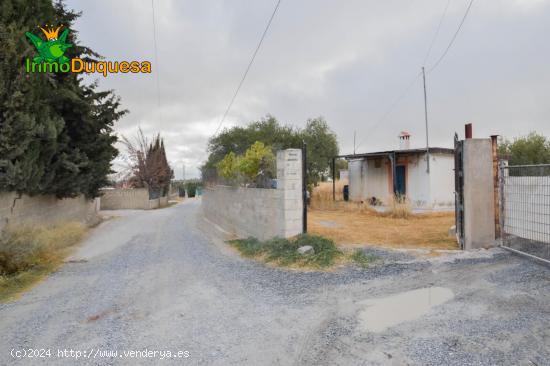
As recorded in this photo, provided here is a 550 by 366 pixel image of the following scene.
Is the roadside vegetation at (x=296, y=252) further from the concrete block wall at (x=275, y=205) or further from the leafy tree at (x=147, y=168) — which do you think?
the leafy tree at (x=147, y=168)

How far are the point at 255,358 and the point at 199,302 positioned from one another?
5.85 ft

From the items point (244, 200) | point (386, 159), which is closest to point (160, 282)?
point (244, 200)

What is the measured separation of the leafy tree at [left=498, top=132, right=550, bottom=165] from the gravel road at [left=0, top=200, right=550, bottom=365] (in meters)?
22.9

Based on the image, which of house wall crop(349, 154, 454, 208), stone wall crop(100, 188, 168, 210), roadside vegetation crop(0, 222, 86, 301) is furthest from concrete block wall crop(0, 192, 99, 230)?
house wall crop(349, 154, 454, 208)

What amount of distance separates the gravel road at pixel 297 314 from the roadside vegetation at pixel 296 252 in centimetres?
37

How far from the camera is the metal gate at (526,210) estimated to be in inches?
228

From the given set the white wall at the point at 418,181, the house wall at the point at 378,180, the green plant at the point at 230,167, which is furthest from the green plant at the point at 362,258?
the house wall at the point at 378,180

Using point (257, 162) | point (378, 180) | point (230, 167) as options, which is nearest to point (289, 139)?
point (378, 180)

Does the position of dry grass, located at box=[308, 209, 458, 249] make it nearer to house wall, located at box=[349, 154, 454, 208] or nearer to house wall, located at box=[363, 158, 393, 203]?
house wall, located at box=[349, 154, 454, 208]

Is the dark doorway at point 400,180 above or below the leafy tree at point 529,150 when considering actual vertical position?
below

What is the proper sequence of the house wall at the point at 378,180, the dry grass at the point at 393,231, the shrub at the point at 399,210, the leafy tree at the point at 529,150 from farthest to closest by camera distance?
the leafy tree at the point at 529,150 < the house wall at the point at 378,180 < the shrub at the point at 399,210 < the dry grass at the point at 393,231

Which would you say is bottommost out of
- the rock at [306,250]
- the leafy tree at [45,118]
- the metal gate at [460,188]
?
the rock at [306,250]

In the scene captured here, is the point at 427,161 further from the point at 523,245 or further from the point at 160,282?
the point at 160,282

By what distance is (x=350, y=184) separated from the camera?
A: 1947cm
